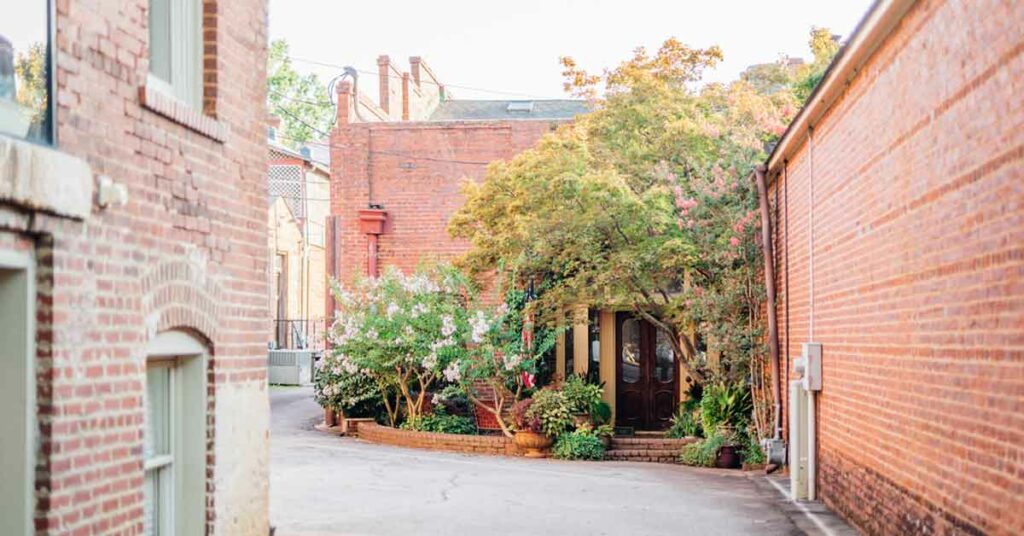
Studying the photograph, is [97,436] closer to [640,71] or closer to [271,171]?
[640,71]

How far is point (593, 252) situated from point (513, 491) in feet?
17.7

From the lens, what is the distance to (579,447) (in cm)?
1903

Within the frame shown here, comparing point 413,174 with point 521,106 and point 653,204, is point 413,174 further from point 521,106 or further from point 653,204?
point 521,106

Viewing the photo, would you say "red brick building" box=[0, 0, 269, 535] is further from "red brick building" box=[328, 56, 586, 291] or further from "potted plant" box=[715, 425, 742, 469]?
"red brick building" box=[328, 56, 586, 291]

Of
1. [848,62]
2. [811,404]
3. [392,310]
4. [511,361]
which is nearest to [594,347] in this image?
[511,361]

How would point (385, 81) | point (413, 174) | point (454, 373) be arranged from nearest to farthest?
point (454, 373), point (413, 174), point (385, 81)

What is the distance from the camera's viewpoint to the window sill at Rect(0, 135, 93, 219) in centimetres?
525

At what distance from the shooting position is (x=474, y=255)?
2053 cm

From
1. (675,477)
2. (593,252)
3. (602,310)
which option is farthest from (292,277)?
(675,477)

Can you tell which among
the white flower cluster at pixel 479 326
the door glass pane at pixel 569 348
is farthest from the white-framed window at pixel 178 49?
the door glass pane at pixel 569 348

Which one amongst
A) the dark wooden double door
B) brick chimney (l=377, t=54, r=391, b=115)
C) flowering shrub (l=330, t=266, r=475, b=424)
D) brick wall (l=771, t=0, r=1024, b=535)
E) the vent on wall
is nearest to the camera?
brick wall (l=771, t=0, r=1024, b=535)

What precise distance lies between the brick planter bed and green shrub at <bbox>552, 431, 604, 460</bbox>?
895 mm

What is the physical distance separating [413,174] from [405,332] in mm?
4570

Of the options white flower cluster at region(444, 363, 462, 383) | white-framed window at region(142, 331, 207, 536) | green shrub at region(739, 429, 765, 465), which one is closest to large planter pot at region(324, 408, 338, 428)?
white flower cluster at region(444, 363, 462, 383)
